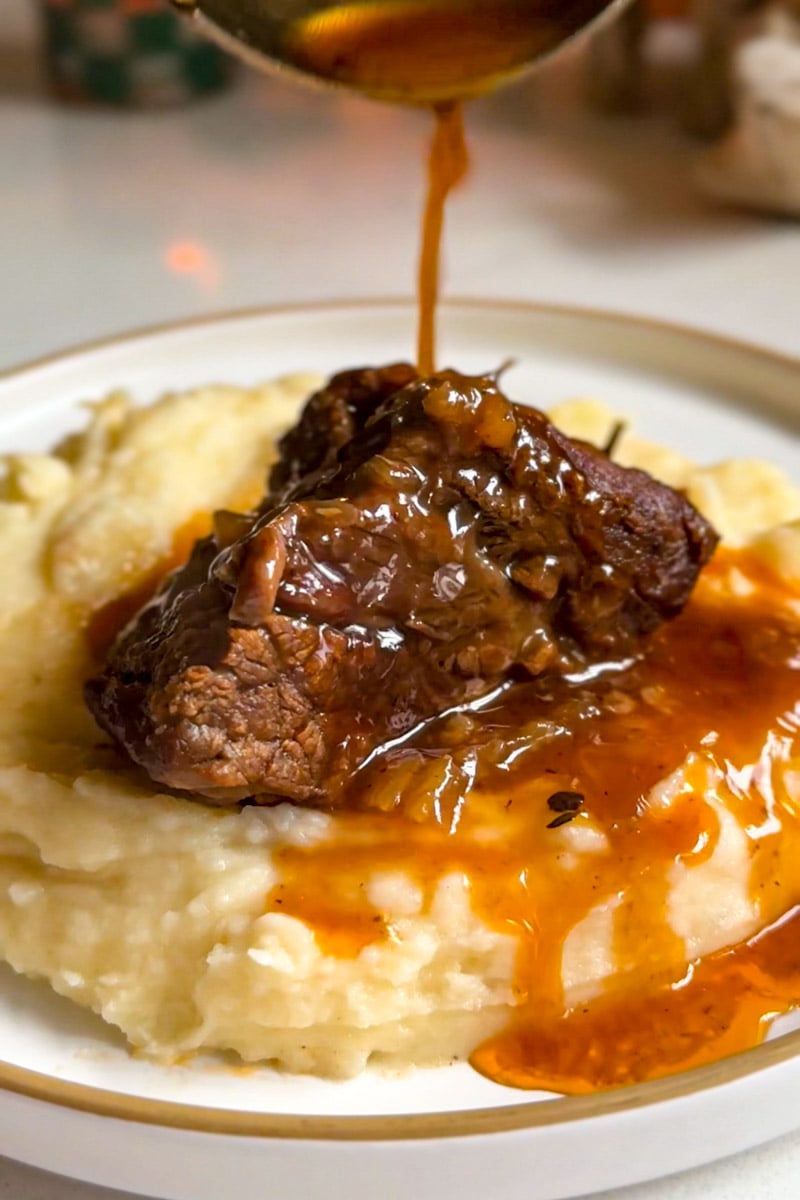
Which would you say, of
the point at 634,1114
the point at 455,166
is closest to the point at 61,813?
the point at 634,1114

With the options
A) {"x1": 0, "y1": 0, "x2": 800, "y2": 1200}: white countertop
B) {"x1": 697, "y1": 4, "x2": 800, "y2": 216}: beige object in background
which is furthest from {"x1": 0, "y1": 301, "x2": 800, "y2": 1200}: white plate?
{"x1": 697, "y1": 4, "x2": 800, "y2": 216}: beige object in background

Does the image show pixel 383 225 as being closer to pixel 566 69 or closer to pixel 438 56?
pixel 566 69

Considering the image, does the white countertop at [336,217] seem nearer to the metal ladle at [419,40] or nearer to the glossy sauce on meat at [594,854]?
the metal ladle at [419,40]

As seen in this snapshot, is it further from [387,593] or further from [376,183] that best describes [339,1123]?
[376,183]

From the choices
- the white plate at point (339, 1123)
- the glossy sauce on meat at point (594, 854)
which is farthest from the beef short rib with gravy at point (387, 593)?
the white plate at point (339, 1123)

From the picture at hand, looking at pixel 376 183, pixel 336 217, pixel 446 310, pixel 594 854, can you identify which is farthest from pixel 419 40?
pixel 376 183

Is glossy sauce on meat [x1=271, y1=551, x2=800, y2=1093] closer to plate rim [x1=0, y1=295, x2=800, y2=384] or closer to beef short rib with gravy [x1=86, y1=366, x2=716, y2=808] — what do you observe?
beef short rib with gravy [x1=86, y1=366, x2=716, y2=808]
